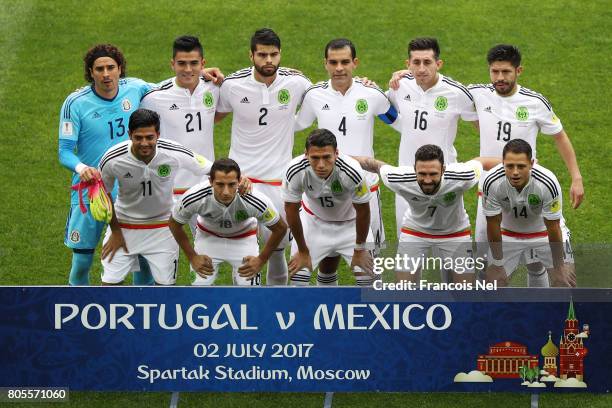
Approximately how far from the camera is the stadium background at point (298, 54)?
1403 centimetres

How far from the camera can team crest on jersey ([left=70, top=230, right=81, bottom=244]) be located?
11.3 m

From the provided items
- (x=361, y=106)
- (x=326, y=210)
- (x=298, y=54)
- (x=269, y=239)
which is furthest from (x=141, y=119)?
(x=298, y=54)

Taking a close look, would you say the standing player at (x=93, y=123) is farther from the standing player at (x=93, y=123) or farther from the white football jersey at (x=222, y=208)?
the white football jersey at (x=222, y=208)

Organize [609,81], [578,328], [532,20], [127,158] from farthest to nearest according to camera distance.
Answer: [532,20] → [609,81] → [127,158] → [578,328]

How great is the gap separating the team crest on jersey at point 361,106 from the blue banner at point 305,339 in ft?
7.75

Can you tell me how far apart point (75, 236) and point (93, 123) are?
951 millimetres

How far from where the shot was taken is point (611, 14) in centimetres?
1720

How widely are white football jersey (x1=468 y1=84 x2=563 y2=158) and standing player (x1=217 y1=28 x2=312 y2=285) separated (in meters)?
1.58

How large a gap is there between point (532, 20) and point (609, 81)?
1.64m

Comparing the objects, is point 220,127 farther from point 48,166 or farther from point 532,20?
point 532,20

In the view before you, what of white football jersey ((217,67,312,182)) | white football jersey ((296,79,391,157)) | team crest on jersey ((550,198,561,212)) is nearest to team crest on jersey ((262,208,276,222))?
white football jersey ((296,79,391,157))

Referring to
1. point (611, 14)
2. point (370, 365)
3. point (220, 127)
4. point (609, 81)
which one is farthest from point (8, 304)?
point (611, 14)

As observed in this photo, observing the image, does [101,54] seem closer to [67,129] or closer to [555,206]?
[67,129]

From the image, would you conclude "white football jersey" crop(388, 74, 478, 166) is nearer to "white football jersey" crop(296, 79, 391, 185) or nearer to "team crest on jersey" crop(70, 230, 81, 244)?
"white football jersey" crop(296, 79, 391, 185)
